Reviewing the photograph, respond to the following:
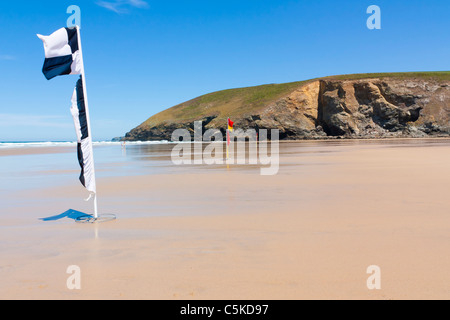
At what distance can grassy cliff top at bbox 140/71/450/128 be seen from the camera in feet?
271

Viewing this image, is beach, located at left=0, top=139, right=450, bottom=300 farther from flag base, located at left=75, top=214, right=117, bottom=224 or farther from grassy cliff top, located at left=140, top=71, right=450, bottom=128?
grassy cliff top, located at left=140, top=71, right=450, bottom=128

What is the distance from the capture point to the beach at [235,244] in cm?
351

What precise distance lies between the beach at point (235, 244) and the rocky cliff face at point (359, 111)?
211ft

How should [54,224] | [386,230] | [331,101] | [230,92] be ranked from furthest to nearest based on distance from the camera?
[230,92], [331,101], [54,224], [386,230]

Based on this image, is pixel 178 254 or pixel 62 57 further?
pixel 62 57

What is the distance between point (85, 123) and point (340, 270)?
5280 millimetres

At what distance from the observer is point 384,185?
990 centimetres

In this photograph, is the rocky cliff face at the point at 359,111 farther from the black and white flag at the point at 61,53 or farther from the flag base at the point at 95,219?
the black and white flag at the point at 61,53

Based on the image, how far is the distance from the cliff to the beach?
64295mm

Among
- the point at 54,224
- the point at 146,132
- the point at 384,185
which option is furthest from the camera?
the point at 146,132
